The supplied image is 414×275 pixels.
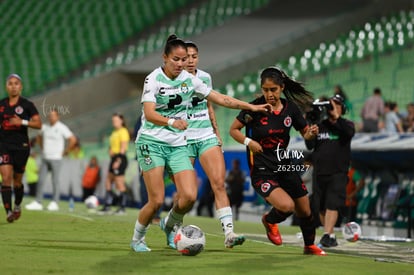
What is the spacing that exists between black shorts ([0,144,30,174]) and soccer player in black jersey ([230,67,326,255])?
5129mm

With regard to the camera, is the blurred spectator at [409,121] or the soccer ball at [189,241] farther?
the blurred spectator at [409,121]

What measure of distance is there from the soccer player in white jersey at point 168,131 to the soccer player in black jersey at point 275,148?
1.27 ft

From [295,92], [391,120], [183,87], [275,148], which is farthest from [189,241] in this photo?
[391,120]

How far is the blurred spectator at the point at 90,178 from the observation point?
28938 millimetres

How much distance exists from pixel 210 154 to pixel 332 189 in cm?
362

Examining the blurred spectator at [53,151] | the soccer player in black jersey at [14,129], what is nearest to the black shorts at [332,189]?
the soccer player in black jersey at [14,129]

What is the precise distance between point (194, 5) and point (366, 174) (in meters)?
26.3

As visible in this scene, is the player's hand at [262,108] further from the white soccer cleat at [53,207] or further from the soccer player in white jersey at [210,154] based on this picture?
the white soccer cleat at [53,207]

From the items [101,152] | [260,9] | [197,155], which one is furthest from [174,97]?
[260,9]

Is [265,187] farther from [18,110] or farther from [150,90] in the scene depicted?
[18,110]

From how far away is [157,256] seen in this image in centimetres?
1102

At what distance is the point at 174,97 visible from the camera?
1119cm

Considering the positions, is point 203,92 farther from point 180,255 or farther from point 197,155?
point 180,255

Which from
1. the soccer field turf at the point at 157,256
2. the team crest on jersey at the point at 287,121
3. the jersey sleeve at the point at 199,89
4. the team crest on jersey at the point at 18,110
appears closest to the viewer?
the soccer field turf at the point at 157,256
